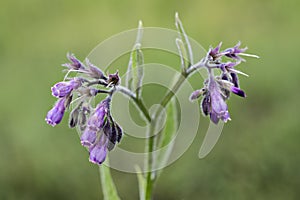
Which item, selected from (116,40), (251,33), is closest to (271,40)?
(251,33)

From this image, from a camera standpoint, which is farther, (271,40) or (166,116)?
(271,40)

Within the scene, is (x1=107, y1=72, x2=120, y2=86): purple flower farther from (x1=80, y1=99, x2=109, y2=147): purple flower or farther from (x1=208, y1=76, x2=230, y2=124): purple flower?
(x1=208, y1=76, x2=230, y2=124): purple flower

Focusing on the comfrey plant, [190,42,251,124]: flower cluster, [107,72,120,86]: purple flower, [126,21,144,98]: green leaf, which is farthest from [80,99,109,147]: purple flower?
[190,42,251,124]: flower cluster

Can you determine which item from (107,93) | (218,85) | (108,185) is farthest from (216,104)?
(108,185)

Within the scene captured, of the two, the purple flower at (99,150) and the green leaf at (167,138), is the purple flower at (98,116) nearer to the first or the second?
the purple flower at (99,150)

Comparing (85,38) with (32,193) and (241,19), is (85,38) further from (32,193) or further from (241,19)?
(32,193)

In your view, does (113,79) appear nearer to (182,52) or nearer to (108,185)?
(182,52)
